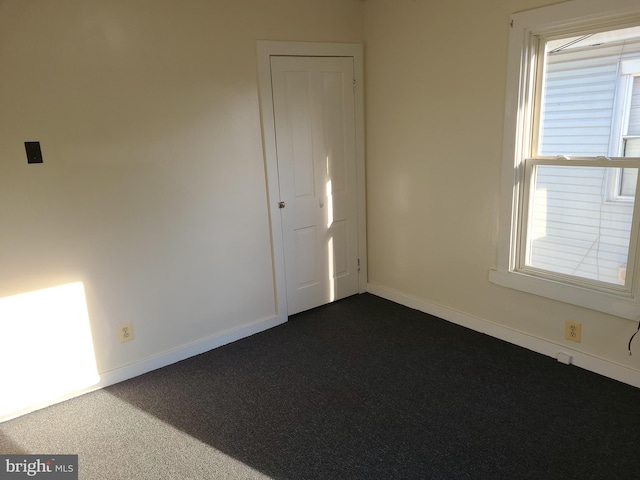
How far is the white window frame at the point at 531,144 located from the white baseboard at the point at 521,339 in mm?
320

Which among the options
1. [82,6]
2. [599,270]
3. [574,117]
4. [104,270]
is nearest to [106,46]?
[82,6]

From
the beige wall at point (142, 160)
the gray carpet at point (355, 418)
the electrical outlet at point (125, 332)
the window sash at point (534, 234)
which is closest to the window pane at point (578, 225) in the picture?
the window sash at point (534, 234)

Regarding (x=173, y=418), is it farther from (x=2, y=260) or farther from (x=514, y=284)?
(x=514, y=284)

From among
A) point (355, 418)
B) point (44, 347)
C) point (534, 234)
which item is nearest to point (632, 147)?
point (534, 234)

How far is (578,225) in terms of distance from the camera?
2.80m

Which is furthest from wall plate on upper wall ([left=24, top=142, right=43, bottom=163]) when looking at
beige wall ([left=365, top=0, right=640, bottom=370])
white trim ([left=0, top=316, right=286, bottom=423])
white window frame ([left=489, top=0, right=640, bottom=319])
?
white window frame ([left=489, top=0, right=640, bottom=319])

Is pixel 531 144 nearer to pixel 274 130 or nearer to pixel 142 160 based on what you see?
pixel 274 130

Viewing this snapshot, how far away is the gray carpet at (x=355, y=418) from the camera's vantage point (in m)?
2.13

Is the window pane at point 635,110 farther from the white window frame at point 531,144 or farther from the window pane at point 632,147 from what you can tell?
the white window frame at point 531,144

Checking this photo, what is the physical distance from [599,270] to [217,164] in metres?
2.49

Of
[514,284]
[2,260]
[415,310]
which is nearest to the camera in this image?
[2,260]

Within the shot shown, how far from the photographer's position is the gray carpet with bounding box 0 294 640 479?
2.13 m

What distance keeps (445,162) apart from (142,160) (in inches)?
81.9

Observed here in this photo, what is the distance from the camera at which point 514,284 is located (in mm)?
3082
